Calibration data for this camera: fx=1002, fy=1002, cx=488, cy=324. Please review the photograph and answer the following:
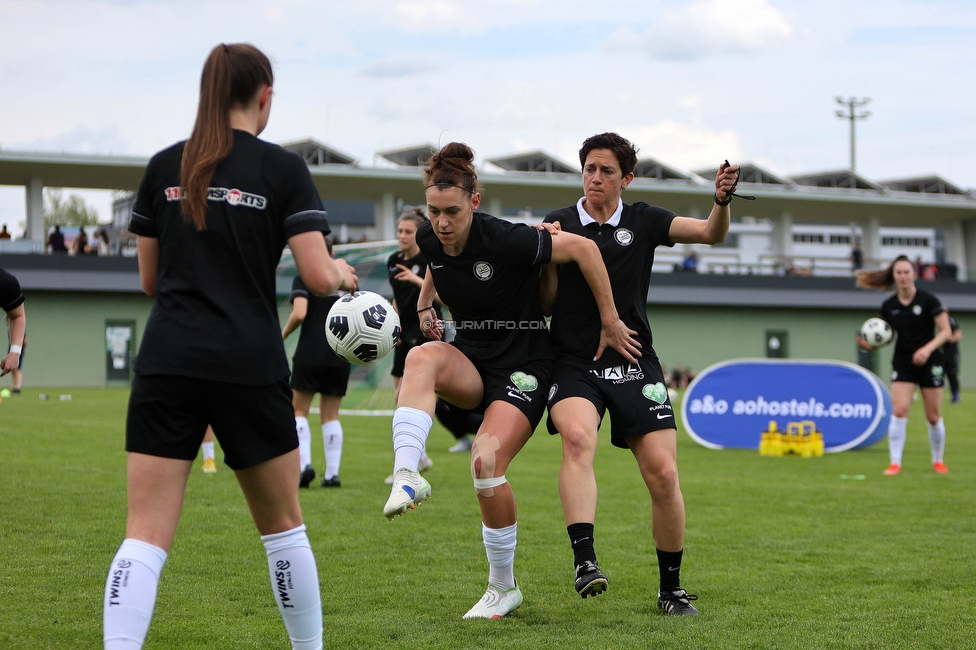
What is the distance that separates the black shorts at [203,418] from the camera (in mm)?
3195

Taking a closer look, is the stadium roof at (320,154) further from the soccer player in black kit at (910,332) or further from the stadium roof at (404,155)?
the soccer player in black kit at (910,332)

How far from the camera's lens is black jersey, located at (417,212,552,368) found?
4.91 metres

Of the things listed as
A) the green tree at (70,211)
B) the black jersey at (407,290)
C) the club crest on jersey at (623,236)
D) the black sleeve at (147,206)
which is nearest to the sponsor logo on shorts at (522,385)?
the club crest on jersey at (623,236)

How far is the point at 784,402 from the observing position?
15.8 meters

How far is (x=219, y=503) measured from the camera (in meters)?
8.19

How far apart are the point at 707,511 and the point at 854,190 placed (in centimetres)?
4876

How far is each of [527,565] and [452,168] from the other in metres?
2.66

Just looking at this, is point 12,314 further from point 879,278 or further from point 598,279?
point 879,278

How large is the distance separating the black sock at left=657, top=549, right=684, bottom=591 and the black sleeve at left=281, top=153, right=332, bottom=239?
2.70m

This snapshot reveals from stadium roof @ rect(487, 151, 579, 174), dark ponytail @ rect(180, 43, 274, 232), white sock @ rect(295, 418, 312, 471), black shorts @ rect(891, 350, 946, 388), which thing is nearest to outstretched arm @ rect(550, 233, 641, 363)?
dark ponytail @ rect(180, 43, 274, 232)

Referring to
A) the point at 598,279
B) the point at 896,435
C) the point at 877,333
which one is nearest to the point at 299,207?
the point at 598,279

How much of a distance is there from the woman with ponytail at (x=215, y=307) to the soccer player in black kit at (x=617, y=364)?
1.86 meters

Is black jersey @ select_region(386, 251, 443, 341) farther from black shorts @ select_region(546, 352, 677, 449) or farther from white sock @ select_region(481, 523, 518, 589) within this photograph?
white sock @ select_region(481, 523, 518, 589)

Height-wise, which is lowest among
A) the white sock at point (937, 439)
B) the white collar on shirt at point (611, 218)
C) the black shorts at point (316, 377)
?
the white sock at point (937, 439)
